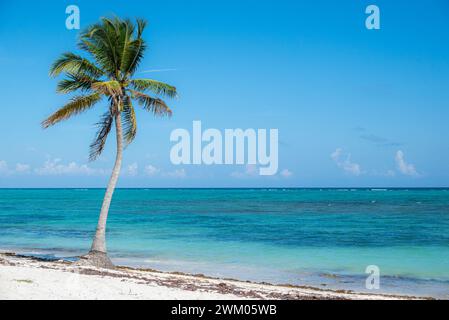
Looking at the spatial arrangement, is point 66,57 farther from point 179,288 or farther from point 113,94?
point 179,288

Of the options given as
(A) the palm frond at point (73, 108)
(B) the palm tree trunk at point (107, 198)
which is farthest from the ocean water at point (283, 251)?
(A) the palm frond at point (73, 108)

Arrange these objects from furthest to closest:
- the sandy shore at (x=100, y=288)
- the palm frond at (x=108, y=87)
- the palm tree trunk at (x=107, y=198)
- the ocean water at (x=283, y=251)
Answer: the ocean water at (x=283, y=251), the palm tree trunk at (x=107, y=198), the palm frond at (x=108, y=87), the sandy shore at (x=100, y=288)

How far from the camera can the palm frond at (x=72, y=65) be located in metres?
15.2

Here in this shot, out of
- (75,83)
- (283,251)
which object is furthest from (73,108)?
(283,251)

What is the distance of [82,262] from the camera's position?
15.4 m

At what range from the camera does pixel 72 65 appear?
1539 centimetres

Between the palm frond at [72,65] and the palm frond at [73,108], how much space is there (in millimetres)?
852

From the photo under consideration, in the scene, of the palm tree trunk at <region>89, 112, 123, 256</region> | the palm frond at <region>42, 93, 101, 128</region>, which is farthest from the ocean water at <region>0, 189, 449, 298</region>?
the palm frond at <region>42, 93, 101, 128</region>

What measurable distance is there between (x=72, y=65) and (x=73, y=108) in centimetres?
138

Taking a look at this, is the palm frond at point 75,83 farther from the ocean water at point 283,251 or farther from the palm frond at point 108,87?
the ocean water at point 283,251

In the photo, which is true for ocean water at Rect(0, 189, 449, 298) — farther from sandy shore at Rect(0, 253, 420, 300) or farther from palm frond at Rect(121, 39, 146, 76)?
palm frond at Rect(121, 39, 146, 76)
